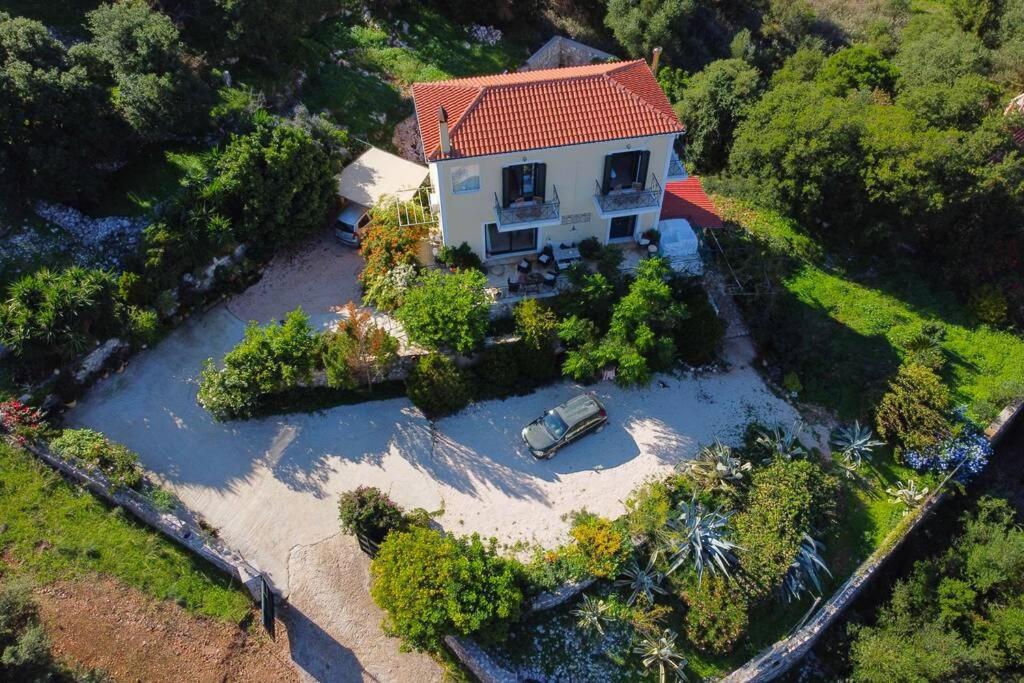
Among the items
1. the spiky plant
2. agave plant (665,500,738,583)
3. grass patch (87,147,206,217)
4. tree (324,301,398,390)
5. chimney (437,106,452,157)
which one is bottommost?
the spiky plant

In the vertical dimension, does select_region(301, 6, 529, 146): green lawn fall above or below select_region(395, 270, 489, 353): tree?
above

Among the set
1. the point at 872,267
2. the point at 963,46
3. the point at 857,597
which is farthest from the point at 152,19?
the point at 963,46

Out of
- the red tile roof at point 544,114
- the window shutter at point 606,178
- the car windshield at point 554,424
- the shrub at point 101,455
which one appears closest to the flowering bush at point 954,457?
the car windshield at point 554,424

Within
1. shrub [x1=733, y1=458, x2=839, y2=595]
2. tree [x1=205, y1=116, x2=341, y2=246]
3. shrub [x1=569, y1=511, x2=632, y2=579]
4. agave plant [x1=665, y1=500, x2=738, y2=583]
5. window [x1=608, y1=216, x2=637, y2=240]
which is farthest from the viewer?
window [x1=608, y1=216, x2=637, y2=240]

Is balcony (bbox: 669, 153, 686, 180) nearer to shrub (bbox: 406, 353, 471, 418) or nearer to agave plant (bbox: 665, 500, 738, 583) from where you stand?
shrub (bbox: 406, 353, 471, 418)

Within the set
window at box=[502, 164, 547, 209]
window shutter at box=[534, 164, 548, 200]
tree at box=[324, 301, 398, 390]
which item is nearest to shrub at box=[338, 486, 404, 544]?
tree at box=[324, 301, 398, 390]

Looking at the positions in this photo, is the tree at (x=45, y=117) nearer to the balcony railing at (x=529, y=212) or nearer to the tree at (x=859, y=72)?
the balcony railing at (x=529, y=212)
